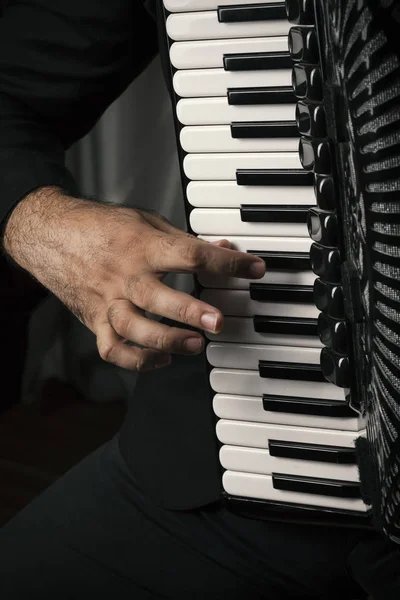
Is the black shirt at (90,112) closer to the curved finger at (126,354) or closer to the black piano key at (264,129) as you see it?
the curved finger at (126,354)

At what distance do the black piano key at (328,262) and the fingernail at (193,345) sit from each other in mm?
133

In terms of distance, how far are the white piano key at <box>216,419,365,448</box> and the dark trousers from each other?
0.34 ft

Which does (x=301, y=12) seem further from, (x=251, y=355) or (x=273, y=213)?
(x=251, y=355)

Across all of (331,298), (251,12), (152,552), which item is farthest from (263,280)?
(152,552)

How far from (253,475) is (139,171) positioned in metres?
1.46

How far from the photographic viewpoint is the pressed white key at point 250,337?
2.55 ft

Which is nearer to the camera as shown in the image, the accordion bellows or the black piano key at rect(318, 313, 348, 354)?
the accordion bellows

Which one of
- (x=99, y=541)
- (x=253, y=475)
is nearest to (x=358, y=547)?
(x=253, y=475)

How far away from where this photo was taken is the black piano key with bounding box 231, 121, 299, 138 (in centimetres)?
72

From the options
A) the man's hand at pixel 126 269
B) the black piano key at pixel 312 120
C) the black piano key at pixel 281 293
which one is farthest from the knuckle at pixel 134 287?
the black piano key at pixel 312 120

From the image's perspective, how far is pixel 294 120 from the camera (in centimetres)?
72

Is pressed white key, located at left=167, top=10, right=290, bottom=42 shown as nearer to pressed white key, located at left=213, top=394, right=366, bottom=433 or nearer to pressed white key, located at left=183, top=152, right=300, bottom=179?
pressed white key, located at left=183, top=152, right=300, bottom=179

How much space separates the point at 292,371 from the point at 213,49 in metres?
0.30

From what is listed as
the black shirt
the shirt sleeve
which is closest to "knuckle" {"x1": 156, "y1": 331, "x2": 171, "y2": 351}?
the black shirt
